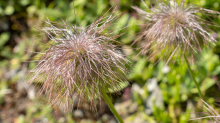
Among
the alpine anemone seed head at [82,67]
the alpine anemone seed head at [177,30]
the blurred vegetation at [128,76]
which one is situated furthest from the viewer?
the blurred vegetation at [128,76]

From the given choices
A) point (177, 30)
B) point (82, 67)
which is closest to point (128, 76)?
point (177, 30)

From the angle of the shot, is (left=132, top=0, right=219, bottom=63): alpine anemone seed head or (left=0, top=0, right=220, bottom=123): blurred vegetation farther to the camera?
(left=0, top=0, right=220, bottom=123): blurred vegetation

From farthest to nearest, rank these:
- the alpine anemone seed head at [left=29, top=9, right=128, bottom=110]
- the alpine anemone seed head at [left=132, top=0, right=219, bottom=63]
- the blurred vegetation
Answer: the blurred vegetation, the alpine anemone seed head at [left=132, top=0, right=219, bottom=63], the alpine anemone seed head at [left=29, top=9, right=128, bottom=110]

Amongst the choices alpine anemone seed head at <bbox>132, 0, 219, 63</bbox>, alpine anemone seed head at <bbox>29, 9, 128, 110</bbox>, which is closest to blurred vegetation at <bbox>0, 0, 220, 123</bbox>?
Result: alpine anemone seed head at <bbox>132, 0, 219, 63</bbox>

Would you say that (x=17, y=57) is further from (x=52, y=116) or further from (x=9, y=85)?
(x=52, y=116)

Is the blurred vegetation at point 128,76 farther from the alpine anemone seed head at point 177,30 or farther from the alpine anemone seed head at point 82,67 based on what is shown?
the alpine anemone seed head at point 82,67

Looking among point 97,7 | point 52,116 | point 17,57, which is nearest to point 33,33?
point 17,57

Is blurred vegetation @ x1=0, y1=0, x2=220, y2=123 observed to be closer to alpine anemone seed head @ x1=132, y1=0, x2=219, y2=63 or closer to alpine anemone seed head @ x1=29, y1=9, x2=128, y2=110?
alpine anemone seed head @ x1=132, y1=0, x2=219, y2=63

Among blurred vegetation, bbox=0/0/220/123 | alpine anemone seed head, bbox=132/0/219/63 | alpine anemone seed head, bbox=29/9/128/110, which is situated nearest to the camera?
alpine anemone seed head, bbox=29/9/128/110

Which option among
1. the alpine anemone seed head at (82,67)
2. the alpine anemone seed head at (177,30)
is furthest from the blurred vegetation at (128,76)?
the alpine anemone seed head at (82,67)
